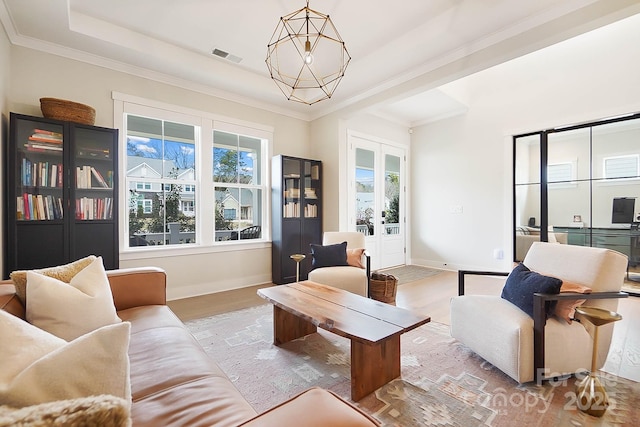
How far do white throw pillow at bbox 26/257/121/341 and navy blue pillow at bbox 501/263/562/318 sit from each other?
254 cm

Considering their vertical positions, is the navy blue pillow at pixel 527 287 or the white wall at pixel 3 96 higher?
the white wall at pixel 3 96

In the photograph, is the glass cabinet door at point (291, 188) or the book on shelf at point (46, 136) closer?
the book on shelf at point (46, 136)

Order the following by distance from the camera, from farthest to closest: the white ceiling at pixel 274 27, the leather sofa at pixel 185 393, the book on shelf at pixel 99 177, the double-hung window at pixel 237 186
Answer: the double-hung window at pixel 237 186 → the book on shelf at pixel 99 177 → the white ceiling at pixel 274 27 → the leather sofa at pixel 185 393

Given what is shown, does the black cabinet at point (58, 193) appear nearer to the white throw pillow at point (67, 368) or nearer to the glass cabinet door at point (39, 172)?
the glass cabinet door at point (39, 172)

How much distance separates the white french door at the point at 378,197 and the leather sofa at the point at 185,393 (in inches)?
152

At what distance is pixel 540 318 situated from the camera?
6.00ft

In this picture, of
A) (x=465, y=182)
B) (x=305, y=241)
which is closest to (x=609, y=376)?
(x=305, y=241)

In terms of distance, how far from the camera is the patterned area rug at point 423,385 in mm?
1609

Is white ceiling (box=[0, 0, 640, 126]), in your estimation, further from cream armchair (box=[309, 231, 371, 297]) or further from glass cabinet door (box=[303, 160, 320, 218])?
cream armchair (box=[309, 231, 371, 297])

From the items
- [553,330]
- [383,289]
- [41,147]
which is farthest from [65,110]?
[553,330]

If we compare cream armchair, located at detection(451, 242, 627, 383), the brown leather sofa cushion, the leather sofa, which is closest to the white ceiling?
cream armchair, located at detection(451, 242, 627, 383)

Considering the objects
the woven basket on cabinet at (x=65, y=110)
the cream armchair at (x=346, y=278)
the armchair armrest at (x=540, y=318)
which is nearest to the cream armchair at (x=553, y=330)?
the armchair armrest at (x=540, y=318)

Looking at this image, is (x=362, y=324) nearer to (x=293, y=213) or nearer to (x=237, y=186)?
(x=293, y=213)

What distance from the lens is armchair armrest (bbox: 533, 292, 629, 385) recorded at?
71.9 inches
